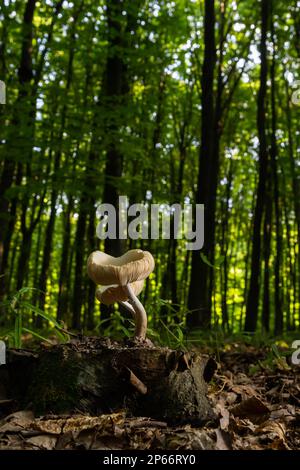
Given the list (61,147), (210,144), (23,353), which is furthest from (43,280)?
(23,353)

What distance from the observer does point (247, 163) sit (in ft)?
59.0

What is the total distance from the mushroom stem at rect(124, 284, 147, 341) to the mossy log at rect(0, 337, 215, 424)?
0.22m

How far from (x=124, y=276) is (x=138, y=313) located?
297 mm

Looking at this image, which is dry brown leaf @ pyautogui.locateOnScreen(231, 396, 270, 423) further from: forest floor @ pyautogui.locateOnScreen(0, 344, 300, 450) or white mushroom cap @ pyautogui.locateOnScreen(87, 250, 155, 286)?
white mushroom cap @ pyautogui.locateOnScreen(87, 250, 155, 286)

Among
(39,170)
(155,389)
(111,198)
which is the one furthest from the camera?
(39,170)

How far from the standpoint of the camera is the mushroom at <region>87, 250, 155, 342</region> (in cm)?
248

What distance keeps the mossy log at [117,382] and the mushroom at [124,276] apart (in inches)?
9.6

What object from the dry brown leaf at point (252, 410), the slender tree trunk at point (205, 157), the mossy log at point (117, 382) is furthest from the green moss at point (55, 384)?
the slender tree trunk at point (205, 157)

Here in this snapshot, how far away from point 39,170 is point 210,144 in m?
3.45

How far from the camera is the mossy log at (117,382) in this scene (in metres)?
2.37

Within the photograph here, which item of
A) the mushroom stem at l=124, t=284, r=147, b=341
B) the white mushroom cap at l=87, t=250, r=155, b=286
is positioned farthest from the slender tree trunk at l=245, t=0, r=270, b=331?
the white mushroom cap at l=87, t=250, r=155, b=286

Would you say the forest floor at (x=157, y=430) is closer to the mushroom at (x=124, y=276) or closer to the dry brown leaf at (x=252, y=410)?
the dry brown leaf at (x=252, y=410)

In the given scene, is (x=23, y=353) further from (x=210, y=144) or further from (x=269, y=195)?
(x=269, y=195)

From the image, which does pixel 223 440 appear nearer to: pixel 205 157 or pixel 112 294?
pixel 112 294
